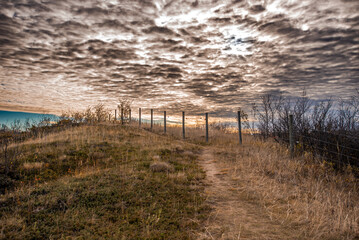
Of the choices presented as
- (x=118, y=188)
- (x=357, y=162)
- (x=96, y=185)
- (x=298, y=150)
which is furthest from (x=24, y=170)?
(x=357, y=162)

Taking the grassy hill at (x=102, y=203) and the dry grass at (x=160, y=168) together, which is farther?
the dry grass at (x=160, y=168)

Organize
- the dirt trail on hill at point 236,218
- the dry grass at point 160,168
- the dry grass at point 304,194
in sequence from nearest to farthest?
1. the dirt trail on hill at point 236,218
2. the dry grass at point 304,194
3. the dry grass at point 160,168

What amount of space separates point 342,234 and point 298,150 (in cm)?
715

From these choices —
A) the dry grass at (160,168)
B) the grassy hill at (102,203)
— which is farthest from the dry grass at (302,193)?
the dry grass at (160,168)

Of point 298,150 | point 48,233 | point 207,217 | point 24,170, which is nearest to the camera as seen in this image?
point 48,233

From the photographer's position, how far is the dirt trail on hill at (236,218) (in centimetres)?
406

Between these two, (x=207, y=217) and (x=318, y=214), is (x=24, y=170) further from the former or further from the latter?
(x=318, y=214)

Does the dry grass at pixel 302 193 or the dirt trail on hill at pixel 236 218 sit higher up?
the dry grass at pixel 302 193

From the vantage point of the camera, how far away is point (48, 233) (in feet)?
13.0

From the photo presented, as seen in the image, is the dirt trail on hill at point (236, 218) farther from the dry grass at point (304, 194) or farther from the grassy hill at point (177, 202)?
the dry grass at point (304, 194)

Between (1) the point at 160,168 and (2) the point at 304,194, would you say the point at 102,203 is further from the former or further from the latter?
(2) the point at 304,194

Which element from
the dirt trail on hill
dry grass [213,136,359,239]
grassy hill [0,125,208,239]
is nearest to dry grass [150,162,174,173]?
grassy hill [0,125,208,239]

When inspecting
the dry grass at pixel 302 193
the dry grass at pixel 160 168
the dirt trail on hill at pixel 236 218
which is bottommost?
the dirt trail on hill at pixel 236 218

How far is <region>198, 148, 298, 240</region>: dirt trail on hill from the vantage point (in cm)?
406
